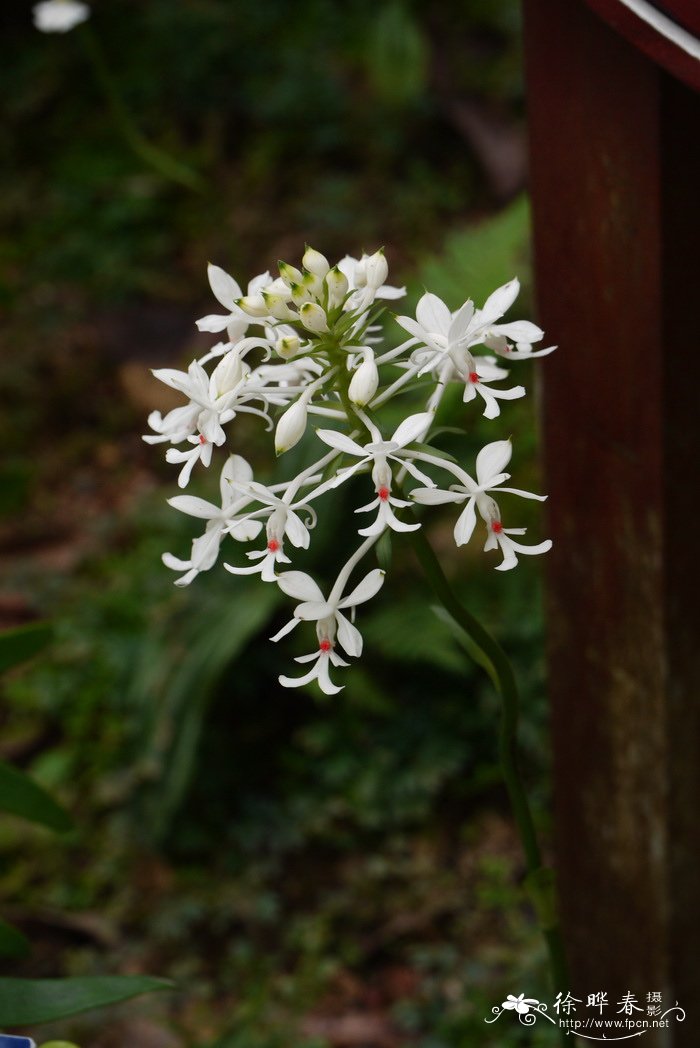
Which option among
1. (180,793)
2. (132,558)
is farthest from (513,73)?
(180,793)

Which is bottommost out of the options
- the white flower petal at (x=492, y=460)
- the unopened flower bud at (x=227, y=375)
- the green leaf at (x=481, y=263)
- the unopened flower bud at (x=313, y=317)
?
the white flower petal at (x=492, y=460)

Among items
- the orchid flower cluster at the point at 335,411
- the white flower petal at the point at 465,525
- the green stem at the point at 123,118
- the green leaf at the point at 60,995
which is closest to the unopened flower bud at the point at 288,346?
the orchid flower cluster at the point at 335,411

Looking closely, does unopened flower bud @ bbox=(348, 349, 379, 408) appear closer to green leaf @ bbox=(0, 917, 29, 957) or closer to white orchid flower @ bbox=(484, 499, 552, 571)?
white orchid flower @ bbox=(484, 499, 552, 571)

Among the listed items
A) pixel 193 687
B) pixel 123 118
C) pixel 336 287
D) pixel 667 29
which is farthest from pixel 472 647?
pixel 123 118

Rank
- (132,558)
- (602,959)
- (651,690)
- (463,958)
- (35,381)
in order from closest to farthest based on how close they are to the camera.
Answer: (651,690)
(602,959)
(463,958)
(132,558)
(35,381)

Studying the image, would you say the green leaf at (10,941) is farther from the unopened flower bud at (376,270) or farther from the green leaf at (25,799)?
the unopened flower bud at (376,270)

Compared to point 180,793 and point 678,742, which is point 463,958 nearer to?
point 180,793

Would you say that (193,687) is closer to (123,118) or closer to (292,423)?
(123,118)
